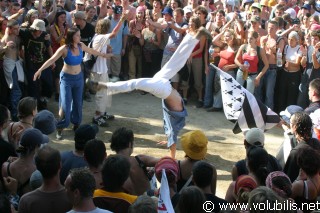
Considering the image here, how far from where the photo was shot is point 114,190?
457 cm

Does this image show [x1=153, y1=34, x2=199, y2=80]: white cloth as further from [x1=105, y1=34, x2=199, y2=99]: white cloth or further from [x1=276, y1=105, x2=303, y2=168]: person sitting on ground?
[x1=276, y1=105, x2=303, y2=168]: person sitting on ground

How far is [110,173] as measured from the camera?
15.0 ft

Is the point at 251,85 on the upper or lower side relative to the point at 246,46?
lower

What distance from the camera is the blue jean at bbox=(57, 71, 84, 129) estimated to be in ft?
29.8

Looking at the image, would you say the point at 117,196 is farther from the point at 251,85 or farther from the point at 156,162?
the point at 251,85

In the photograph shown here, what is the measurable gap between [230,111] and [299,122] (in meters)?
1.45

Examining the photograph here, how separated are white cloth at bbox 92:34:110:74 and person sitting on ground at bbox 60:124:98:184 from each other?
4.28m

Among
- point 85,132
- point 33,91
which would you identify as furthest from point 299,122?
point 33,91

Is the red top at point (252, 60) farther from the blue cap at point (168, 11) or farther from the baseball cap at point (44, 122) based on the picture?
the baseball cap at point (44, 122)

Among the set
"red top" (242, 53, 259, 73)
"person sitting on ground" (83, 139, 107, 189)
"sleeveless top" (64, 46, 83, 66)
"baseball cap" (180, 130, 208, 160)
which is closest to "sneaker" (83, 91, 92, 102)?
"sleeveless top" (64, 46, 83, 66)

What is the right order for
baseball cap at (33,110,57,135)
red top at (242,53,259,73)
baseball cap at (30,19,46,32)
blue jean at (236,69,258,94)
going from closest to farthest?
baseball cap at (33,110,57,135), baseball cap at (30,19,46,32), red top at (242,53,259,73), blue jean at (236,69,258,94)

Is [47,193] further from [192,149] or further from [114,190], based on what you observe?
[192,149]

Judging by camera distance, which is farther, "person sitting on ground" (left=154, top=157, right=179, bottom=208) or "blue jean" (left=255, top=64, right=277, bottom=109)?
"blue jean" (left=255, top=64, right=277, bottom=109)

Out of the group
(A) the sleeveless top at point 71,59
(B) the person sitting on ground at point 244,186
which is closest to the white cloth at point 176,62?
(A) the sleeveless top at point 71,59
